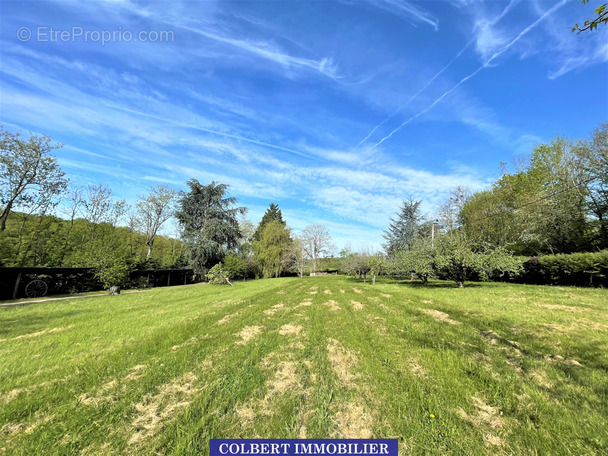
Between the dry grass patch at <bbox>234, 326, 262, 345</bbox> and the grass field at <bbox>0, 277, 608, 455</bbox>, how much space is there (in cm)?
2

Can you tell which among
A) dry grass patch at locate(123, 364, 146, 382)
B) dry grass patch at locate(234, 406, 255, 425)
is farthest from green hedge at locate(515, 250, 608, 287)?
dry grass patch at locate(123, 364, 146, 382)

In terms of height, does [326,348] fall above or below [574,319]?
below

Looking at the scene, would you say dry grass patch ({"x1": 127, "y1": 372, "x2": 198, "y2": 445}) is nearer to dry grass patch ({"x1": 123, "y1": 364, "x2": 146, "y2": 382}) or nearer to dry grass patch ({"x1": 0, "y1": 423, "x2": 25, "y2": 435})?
dry grass patch ({"x1": 123, "y1": 364, "x2": 146, "y2": 382})

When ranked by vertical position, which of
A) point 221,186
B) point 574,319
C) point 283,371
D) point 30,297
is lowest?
point 30,297

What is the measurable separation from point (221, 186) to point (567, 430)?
27.1 metres

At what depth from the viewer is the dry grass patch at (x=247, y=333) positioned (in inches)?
186

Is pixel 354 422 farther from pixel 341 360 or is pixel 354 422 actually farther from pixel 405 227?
pixel 405 227

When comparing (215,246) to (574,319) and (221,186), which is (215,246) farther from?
(574,319)

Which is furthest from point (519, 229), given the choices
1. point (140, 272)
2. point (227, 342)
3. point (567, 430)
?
point (140, 272)

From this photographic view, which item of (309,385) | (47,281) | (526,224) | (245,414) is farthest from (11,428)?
(526,224)

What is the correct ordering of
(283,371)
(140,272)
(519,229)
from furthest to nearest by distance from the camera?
(519,229), (140,272), (283,371)

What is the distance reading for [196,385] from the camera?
9.87 ft

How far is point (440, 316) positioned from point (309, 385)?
5.24 metres

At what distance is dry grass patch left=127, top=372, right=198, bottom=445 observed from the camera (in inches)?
87.6
